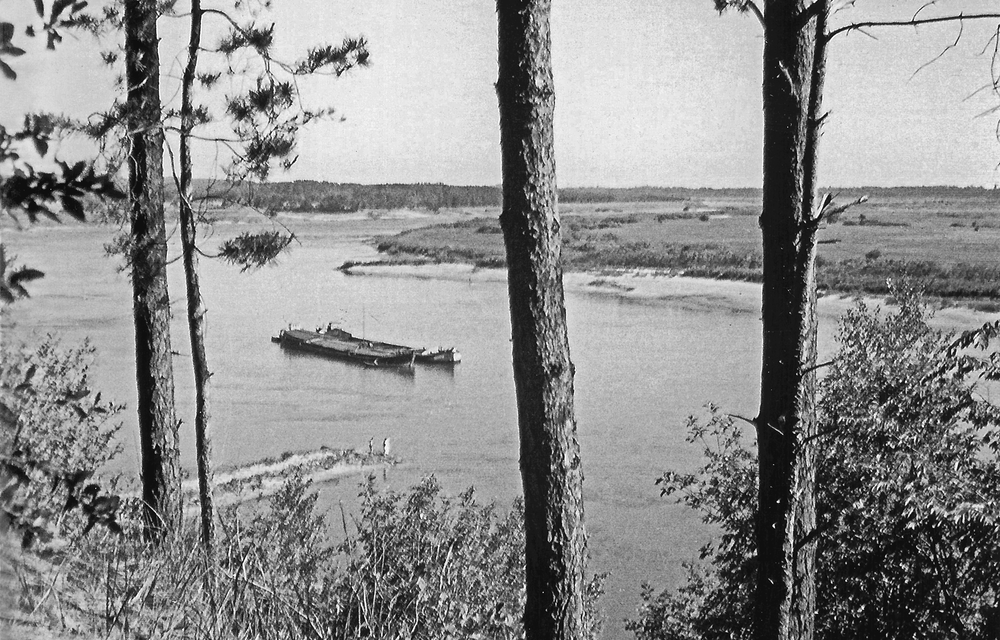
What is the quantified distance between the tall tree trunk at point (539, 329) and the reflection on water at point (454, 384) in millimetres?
3573

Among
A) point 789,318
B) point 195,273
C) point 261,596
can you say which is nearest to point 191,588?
point 261,596

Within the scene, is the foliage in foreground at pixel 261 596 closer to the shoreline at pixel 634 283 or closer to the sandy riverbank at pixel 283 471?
the sandy riverbank at pixel 283 471

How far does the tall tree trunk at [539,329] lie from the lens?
1.99 m

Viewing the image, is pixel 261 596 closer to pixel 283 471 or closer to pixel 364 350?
pixel 283 471

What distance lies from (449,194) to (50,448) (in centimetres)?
279

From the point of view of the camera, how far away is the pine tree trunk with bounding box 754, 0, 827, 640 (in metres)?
2.21

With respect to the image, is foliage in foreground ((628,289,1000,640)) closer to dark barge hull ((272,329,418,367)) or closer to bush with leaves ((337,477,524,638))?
bush with leaves ((337,477,524,638))

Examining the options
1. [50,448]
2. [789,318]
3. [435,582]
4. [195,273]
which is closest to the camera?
[789,318]

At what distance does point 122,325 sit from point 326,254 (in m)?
1.41

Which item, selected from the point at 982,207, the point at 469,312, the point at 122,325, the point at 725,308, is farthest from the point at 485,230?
the point at 982,207

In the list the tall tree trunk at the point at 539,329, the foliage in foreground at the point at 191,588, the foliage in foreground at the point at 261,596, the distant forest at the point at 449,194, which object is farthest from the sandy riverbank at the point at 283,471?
the tall tree trunk at the point at 539,329

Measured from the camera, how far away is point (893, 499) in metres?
3.40

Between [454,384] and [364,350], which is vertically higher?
[364,350]

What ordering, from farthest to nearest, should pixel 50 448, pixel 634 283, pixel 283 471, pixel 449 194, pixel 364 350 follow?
1. pixel 364 350
2. pixel 634 283
3. pixel 283 471
4. pixel 449 194
5. pixel 50 448
